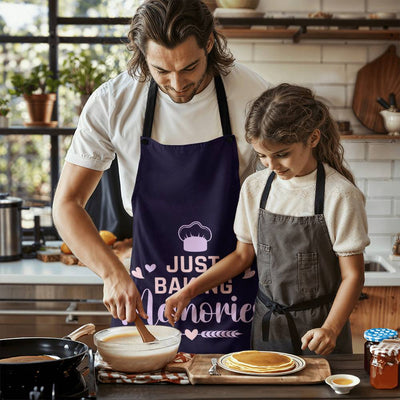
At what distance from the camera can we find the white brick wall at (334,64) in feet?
13.1

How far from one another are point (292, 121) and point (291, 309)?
610 millimetres

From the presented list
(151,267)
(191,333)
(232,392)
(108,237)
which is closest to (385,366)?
(232,392)

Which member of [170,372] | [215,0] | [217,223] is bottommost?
[170,372]

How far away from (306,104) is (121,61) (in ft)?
7.49

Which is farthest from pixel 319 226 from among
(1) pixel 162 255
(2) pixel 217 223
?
(1) pixel 162 255

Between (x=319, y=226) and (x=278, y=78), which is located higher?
(x=278, y=78)

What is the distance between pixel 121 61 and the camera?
14.0 feet

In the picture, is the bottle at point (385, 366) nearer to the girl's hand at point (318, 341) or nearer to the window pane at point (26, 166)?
the girl's hand at point (318, 341)

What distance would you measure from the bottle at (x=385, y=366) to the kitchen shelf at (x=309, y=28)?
2424 mm

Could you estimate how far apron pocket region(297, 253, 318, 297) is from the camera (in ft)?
7.32

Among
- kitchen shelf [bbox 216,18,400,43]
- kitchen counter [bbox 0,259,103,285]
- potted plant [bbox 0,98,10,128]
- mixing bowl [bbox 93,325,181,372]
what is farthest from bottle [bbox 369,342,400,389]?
potted plant [bbox 0,98,10,128]

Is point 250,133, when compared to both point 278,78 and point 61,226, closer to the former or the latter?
point 61,226

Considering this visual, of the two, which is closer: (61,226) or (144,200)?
(61,226)

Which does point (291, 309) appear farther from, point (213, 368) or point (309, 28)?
point (309, 28)
